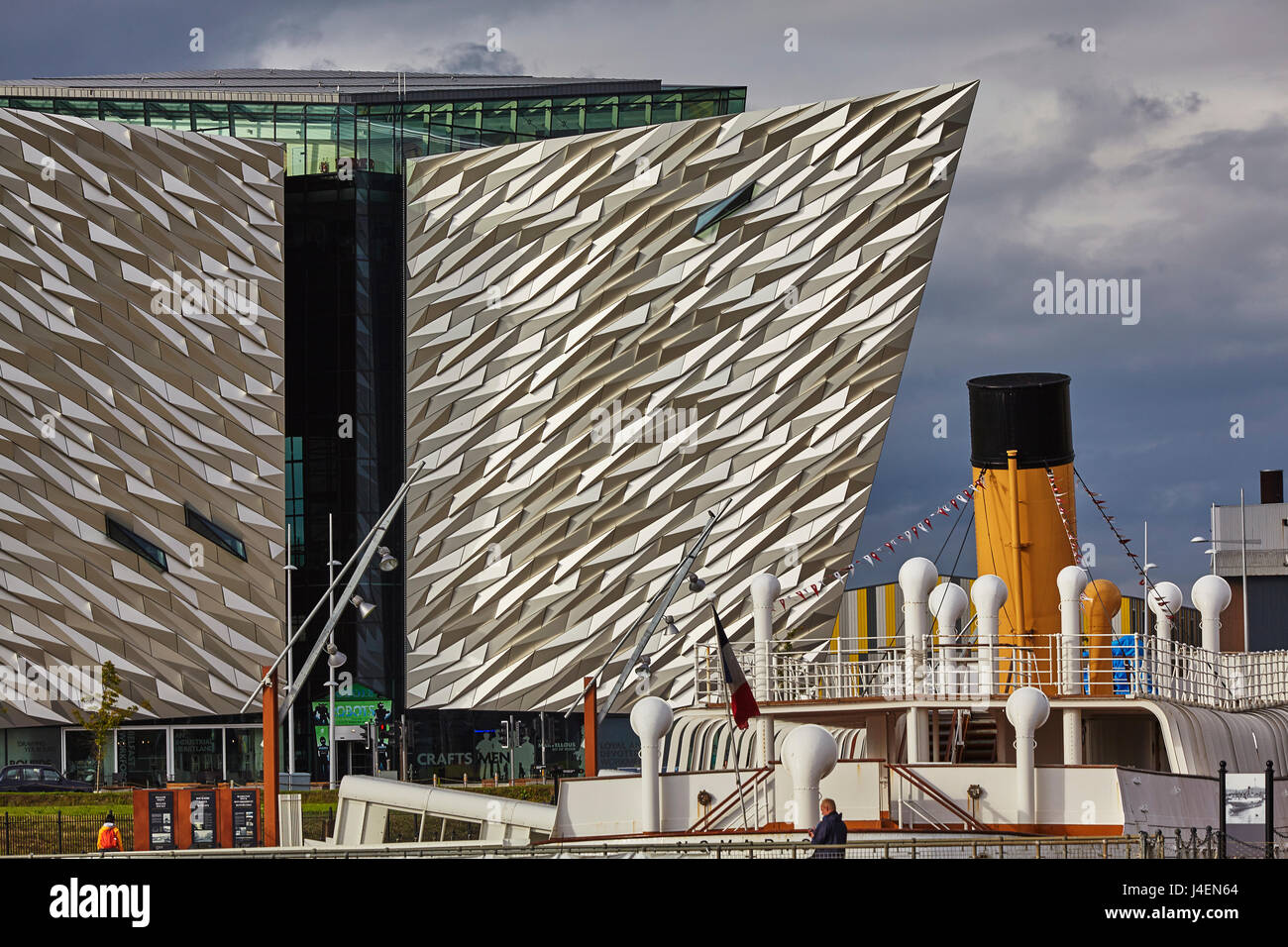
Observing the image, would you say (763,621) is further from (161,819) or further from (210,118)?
(210,118)

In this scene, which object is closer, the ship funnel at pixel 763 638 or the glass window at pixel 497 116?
the ship funnel at pixel 763 638

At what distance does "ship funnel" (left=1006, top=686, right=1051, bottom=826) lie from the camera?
552 inches

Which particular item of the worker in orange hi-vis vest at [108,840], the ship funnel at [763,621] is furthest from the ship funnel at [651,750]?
the worker in orange hi-vis vest at [108,840]

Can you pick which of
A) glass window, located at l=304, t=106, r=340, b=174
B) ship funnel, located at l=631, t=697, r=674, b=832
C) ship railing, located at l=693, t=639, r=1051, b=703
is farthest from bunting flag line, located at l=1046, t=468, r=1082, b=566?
glass window, located at l=304, t=106, r=340, b=174

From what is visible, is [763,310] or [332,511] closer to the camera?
[763,310]

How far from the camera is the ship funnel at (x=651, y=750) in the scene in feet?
48.7

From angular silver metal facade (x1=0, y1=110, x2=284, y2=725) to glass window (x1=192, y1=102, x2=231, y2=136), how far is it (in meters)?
3.15

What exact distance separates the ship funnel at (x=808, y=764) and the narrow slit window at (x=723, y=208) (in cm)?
3096

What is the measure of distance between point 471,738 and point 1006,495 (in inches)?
1232

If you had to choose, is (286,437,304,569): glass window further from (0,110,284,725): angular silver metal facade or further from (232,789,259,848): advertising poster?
(232,789,259,848): advertising poster

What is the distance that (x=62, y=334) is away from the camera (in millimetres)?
42812

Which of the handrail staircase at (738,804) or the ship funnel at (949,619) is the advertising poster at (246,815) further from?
the ship funnel at (949,619)
